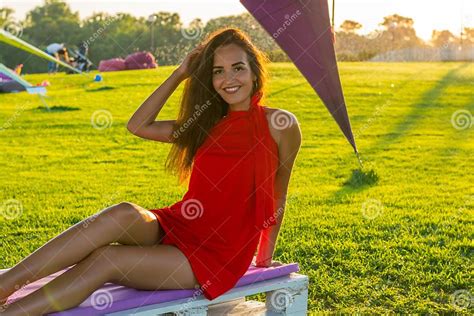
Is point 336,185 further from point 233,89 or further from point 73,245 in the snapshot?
point 73,245

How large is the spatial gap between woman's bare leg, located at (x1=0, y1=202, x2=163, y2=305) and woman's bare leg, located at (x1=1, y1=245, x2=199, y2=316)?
4 cm

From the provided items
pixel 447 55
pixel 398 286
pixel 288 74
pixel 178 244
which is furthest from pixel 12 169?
pixel 447 55

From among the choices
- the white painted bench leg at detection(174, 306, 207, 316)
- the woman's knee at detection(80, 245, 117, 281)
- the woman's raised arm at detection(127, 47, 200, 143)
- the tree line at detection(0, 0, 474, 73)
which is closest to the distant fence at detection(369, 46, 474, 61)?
the tree line at detection(0, 0, 474, 73)

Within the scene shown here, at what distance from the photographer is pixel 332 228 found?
5801 mm


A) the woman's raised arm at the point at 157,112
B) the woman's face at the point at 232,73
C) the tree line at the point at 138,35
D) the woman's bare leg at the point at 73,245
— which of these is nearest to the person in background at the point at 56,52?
the tree line at the point at 138,35

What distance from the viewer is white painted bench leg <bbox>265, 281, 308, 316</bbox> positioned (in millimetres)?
3381

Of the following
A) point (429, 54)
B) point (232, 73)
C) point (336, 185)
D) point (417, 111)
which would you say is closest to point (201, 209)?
point (232, 73)

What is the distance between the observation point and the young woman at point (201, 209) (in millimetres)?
2900

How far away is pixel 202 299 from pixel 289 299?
1.62 ft

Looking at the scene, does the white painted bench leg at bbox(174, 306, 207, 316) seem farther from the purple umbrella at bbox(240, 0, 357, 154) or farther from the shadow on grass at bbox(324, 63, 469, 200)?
the shadow on grass at bbox(324, 63, 469, 200)

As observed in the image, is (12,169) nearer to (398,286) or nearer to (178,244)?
(398,286)

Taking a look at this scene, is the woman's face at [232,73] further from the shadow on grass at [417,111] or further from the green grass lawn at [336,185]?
the shadow on grass at [417,111]

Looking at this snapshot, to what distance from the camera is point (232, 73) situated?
10.9 feet

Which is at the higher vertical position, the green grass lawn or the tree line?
the tree line
